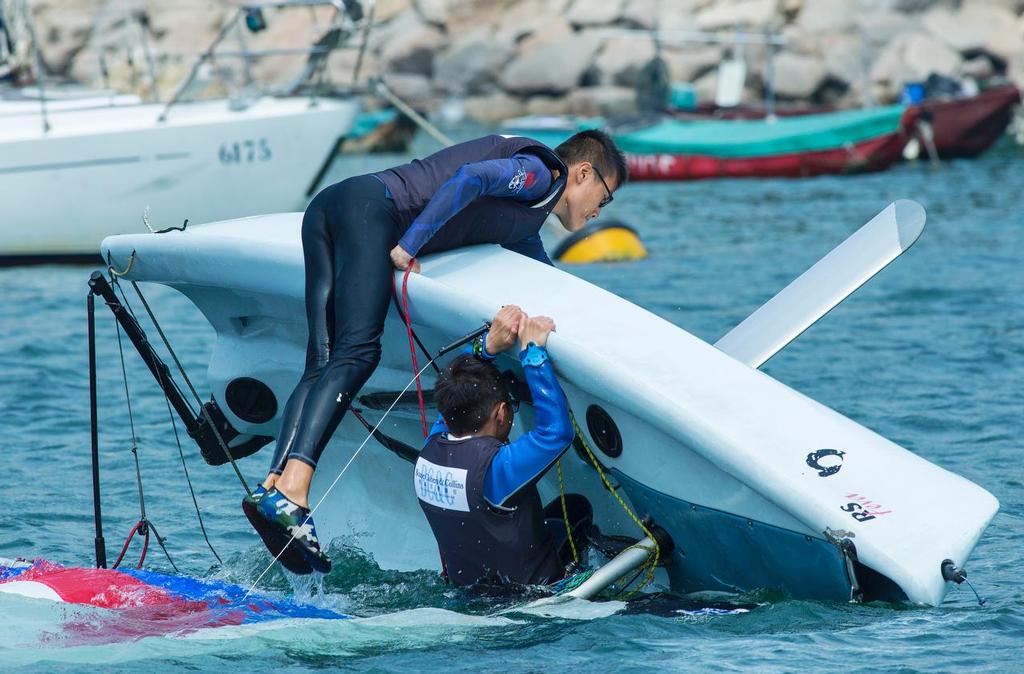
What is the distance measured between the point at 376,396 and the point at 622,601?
121 centimetres

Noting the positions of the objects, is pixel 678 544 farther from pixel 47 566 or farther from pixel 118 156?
pixel 118 156

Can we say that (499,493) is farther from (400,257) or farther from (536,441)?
(400,257)

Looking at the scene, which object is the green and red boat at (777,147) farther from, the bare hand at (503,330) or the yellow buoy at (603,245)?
the bare hand at (503,330)

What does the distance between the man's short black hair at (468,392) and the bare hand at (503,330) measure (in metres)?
0.06

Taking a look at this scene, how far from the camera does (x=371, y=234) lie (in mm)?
4621

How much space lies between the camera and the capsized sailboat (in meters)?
4.27

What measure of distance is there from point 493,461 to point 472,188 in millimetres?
859

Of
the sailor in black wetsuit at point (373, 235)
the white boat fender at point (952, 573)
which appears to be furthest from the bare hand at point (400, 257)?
the white boat fender at point (952, 573)

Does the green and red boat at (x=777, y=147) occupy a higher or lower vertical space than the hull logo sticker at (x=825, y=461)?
lower

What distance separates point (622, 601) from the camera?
4.75 m

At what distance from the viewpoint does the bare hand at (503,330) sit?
441 cm

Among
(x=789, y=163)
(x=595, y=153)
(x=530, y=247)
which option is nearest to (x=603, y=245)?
(x=789, y=163)

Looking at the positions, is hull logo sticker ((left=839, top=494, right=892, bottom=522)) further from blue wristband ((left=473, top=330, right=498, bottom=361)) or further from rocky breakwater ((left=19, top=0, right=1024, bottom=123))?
rocky breakwater ((left=19, top=0, right=1024, bottom=123))

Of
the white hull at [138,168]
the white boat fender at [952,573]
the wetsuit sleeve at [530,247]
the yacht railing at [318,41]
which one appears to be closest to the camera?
the white boat fender at [952,573]
